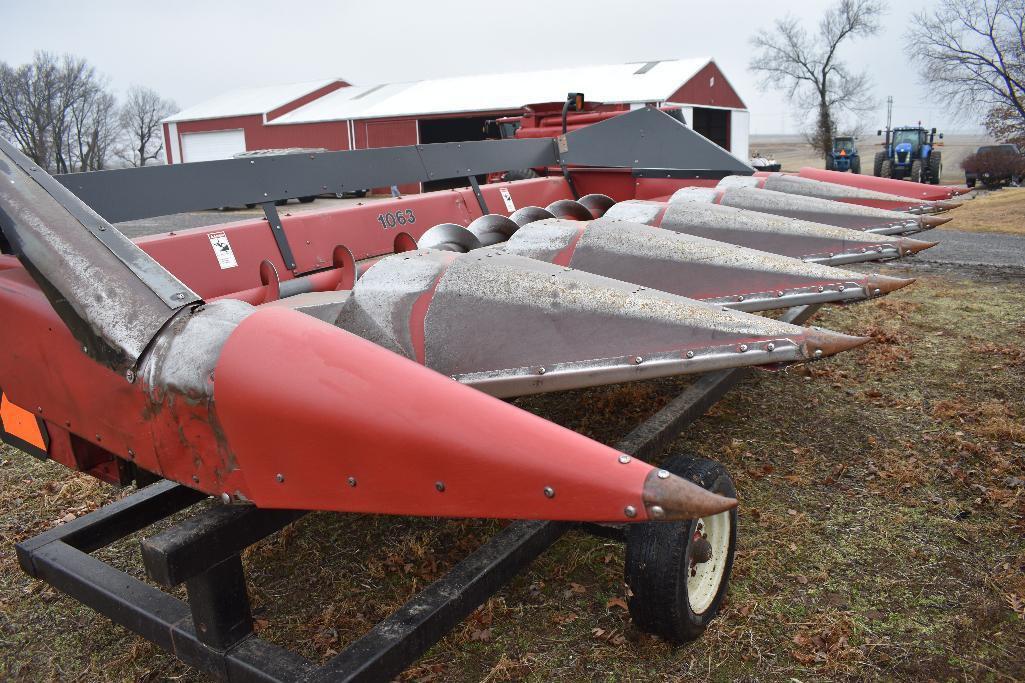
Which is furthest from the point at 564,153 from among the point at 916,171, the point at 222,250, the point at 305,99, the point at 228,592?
the point at 305,99

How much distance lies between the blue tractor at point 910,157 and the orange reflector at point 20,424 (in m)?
23.6

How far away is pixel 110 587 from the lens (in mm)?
2166

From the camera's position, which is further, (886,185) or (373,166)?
(886,185)

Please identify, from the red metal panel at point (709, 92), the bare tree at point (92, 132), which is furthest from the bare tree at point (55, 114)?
the red metal panel at point (709, 92)

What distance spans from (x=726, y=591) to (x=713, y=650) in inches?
7.6

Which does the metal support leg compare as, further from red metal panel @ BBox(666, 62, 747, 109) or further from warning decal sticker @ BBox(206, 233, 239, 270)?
red metal panel @ BBox(666, 62, 747, 109)

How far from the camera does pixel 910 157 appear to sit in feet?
74.3

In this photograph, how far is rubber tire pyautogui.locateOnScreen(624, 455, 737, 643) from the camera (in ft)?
6.86

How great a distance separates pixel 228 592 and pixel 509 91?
2388cm

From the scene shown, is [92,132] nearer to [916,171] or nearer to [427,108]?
[427,108]

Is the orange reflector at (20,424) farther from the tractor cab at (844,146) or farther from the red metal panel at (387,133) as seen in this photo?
the tractor cab at (844,146)

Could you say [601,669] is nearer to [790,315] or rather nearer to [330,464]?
[330,464]

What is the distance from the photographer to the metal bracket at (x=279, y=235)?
3447 millimetres

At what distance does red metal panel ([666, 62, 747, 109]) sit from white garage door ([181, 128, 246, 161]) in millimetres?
16426
